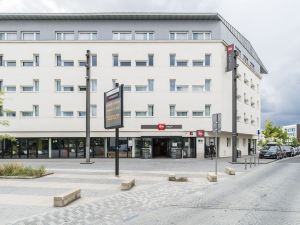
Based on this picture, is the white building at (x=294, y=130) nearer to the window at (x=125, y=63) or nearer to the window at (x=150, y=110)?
the window at (x=150, y=110)

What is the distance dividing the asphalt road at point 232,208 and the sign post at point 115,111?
5733mm

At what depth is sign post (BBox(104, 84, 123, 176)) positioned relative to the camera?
18300 millimetres

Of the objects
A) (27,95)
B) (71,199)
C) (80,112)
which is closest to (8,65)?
(27,95)

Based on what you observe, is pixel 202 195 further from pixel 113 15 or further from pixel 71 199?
pixel 113 15

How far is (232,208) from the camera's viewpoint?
34.6 ft

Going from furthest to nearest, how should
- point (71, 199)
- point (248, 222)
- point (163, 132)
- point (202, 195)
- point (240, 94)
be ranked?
1. point (240, 94)
2. point (163, 132)
3. point (202, 195)
4. point (71, 199)
5. point (248, 222)

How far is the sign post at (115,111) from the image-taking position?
18.3 m

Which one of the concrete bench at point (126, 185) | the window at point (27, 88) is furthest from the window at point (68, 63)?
the concrete bench at point (126, 185)

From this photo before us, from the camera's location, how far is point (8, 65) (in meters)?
39.3

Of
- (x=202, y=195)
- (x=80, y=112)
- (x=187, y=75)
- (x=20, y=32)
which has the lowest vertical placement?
(x=202, y=195)

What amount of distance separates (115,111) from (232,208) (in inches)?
380

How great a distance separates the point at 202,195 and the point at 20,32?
33.2m

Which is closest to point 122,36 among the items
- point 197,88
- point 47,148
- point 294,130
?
point 197,88

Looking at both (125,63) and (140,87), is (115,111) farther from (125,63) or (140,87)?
(125,63)
